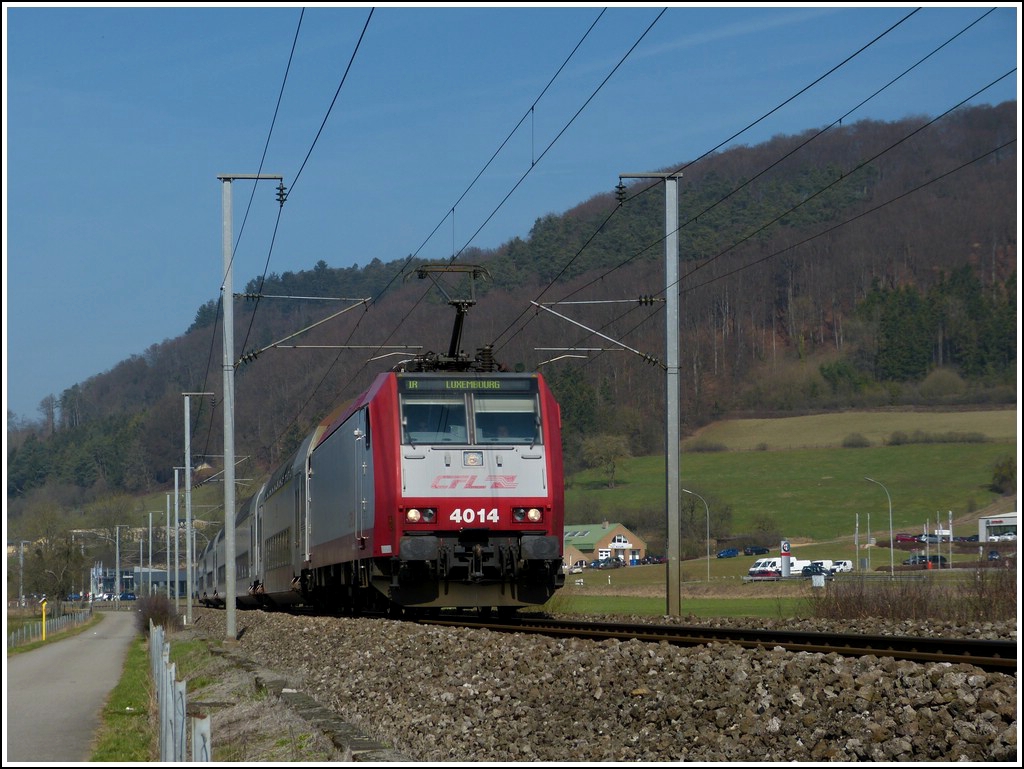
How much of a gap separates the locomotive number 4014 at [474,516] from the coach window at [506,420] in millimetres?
1139

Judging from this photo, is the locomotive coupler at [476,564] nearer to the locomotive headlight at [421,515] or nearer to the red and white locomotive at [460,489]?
the red and white locomotive at [460,489]

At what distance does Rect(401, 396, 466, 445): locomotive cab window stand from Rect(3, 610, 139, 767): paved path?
6.47 meters

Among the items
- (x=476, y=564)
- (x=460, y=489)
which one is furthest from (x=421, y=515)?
(x=476, y=564)

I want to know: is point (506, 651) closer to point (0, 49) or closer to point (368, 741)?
point (368, 741)

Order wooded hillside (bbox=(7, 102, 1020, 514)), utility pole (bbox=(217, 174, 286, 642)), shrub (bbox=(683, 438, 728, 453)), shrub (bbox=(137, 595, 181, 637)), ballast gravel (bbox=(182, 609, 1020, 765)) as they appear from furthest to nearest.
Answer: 1. shrub (bbox=(683, 438, 728, 453))
2. wooded hillside (bbox=(7, 102, 1020, 514))
3. shrub (bbox=(137, 595, 181, 637))
4. utility pole (bbox=(217, 174, 286, 642))
5. ballast gravel (bbox=(182, 609, 1020, 765))

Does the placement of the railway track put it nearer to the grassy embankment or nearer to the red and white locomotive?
the red and white locomotive

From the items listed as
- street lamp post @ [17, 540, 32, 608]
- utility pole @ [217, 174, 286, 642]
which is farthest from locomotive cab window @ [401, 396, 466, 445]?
street lamp post @ [17, 540, 32, 608]

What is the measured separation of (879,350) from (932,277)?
17906mm

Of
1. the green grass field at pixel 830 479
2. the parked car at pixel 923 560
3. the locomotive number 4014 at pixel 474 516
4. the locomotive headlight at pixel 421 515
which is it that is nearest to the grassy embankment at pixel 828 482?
the green grass field at pixel 830 479

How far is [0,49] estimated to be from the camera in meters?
8.45

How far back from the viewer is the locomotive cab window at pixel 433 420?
20.8 m

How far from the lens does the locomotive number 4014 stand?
20.5 metres

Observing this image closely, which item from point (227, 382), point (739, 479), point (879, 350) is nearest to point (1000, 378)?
point (879, 350)

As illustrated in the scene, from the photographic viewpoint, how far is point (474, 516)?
2053cm
